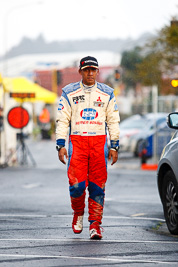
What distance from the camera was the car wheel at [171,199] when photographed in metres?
8.53

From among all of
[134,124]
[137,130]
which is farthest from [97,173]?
[134,124]

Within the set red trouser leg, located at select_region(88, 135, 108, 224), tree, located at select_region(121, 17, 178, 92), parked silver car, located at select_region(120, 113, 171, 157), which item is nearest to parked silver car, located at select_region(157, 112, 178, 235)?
red trouser leg, located at select_region(88, 135, 108, 224)

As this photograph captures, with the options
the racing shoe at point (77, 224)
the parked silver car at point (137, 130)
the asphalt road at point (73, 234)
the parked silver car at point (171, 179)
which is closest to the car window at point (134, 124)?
the parked silver car at point (137, 130)

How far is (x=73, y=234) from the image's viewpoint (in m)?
A: 8.51

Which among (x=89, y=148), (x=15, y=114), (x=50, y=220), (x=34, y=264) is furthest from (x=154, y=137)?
(x=34, y=264)

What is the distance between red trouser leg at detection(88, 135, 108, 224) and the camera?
819 cm

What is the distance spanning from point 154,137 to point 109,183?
734 centimetres

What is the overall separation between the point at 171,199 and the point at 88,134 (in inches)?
48.2

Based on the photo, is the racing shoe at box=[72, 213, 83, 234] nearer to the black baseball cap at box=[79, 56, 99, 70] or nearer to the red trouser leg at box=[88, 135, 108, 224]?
the red trouser leg at box=[88, 135, 108, 224]

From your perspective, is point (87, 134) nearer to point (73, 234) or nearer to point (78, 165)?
point (78, 165)

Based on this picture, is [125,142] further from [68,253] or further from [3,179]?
[68,253]

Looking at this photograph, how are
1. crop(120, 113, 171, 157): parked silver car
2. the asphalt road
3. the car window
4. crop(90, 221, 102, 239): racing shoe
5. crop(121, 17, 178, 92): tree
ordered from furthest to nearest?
1. the car window
2. crop(121, 17, 178, 92): tree
3. crop(120, 113, 171, 157): parked silver car
4. crop(90, 221, 102, 239): racing shoe
5. the asphalt road

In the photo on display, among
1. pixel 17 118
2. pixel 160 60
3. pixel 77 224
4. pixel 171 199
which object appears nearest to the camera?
pixel 77 224

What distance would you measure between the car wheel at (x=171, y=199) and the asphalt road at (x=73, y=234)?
14 cm
